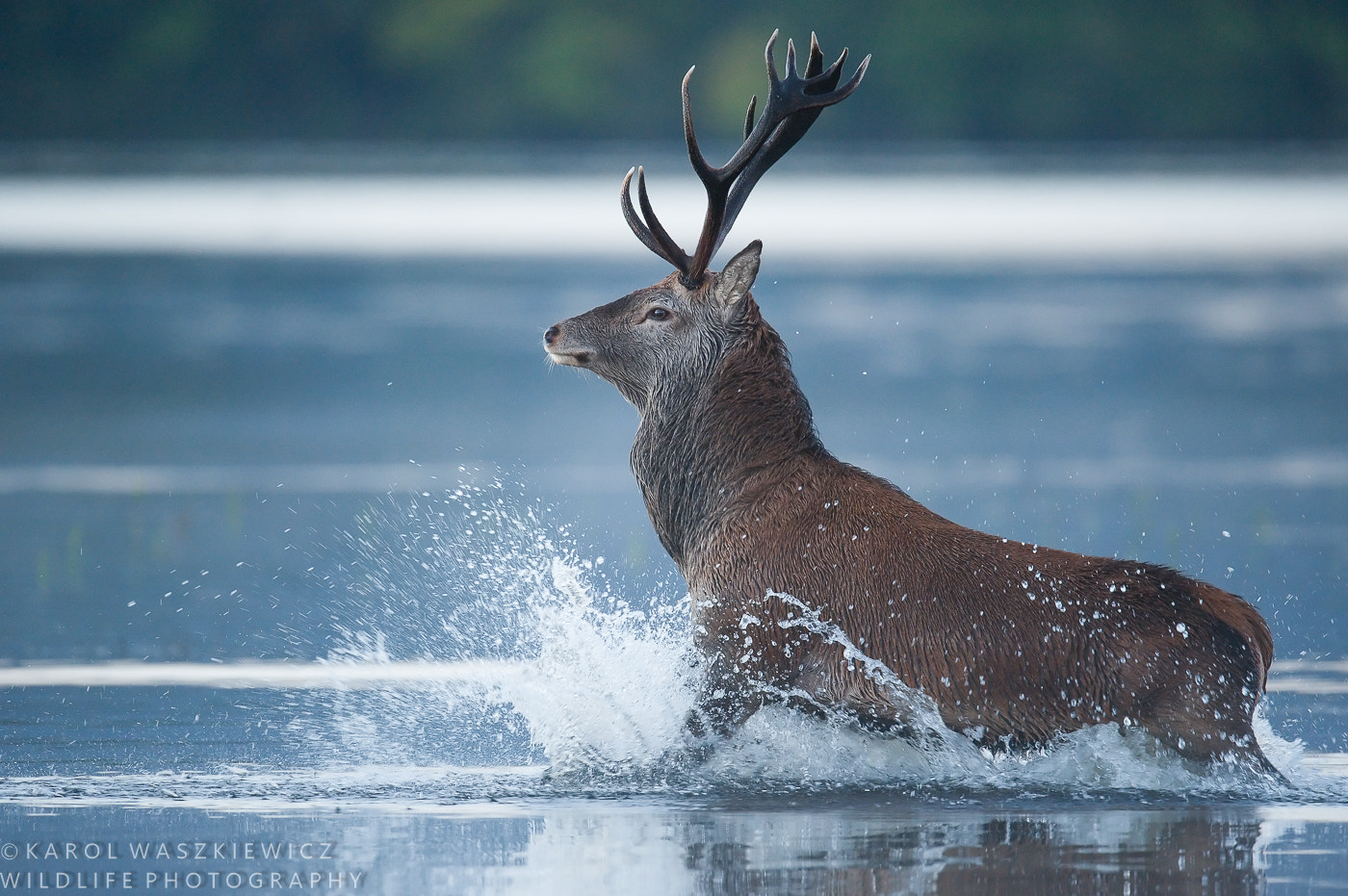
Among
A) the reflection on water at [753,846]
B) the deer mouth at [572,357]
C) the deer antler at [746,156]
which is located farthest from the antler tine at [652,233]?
the reflection on water at [753,846]

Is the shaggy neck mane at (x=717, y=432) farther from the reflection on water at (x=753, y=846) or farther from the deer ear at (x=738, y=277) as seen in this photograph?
the reflection on water at (x=753, y=846)

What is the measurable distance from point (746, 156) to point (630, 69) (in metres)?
71.9

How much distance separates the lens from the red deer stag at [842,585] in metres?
6.21

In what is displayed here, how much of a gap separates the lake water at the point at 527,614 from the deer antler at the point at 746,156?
120 cm

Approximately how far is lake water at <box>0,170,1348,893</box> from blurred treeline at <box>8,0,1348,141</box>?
53.3 metres

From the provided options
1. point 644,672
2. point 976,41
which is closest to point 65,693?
point 644,672

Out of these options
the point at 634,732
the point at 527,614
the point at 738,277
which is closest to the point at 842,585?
the point at 634,732

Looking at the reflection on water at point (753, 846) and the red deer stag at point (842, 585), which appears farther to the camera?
the red deer stag at point (842, 585)

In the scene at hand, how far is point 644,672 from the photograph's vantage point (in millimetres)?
7043

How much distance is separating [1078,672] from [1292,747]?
1.00 m

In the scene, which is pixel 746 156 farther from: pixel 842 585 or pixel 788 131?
pixel 842 585

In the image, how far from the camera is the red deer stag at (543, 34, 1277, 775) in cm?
621

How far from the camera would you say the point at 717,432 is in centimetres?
721

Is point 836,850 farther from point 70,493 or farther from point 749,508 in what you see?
point 70,493
